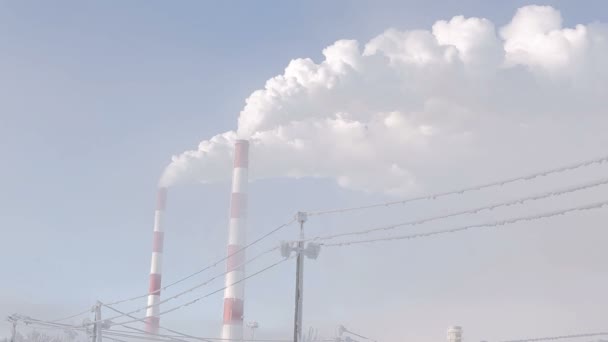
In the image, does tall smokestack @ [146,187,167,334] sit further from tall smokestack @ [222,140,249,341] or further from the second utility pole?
the second utility pole

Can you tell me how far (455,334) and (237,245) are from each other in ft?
59.5

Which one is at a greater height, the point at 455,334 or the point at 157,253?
the point at 157,253

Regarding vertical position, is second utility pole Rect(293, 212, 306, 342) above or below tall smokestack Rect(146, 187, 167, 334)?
below

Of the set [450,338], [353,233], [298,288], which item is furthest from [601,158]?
[450,338]

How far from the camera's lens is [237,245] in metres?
57.4

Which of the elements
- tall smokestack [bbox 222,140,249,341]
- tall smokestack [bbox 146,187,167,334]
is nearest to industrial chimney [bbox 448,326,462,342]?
tall smokestack [bbox 222,140,249,341]

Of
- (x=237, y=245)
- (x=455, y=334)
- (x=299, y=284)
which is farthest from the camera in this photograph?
(x=237, y=245)

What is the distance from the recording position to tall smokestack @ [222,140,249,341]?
2251 inches

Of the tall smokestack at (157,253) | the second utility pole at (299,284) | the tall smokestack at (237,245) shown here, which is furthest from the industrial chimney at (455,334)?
the tall smokestack at (157,253)

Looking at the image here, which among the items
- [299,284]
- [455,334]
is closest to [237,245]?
[455,334]

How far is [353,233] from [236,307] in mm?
33779

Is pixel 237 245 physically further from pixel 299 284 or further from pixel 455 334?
pixel 299 284

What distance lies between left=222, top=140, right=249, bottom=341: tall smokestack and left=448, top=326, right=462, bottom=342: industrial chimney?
53.1 ft

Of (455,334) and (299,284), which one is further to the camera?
(455,334)
